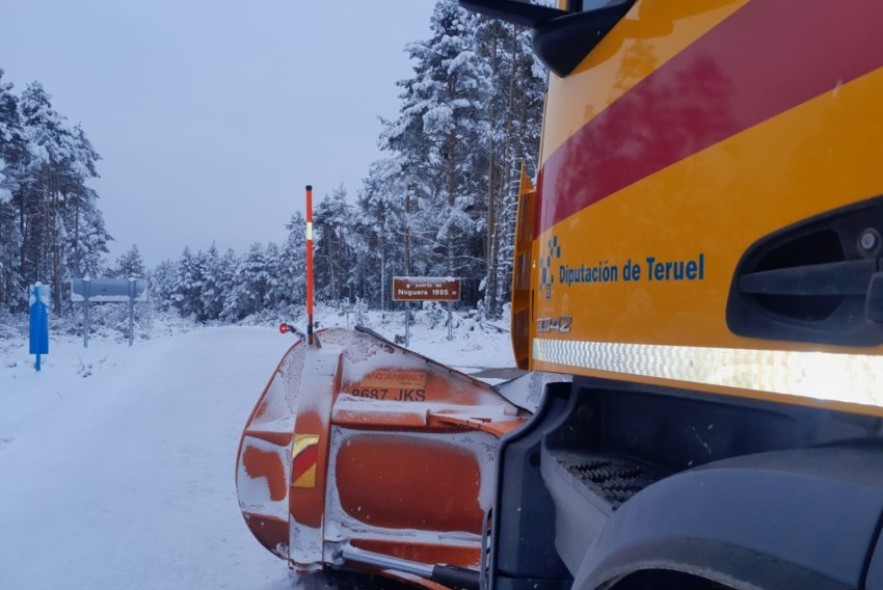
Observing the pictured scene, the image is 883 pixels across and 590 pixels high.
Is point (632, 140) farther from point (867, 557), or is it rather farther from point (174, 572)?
point (174, 572)

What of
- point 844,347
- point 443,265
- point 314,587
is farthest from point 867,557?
point 443,265

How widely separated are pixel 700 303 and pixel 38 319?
13.8 metres

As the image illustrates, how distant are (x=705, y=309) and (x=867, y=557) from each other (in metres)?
0.61

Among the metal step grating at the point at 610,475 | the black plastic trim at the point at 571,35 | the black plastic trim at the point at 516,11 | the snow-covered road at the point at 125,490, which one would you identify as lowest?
the snow-covered road at the point at 125,490

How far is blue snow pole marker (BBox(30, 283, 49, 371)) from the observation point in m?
13.0

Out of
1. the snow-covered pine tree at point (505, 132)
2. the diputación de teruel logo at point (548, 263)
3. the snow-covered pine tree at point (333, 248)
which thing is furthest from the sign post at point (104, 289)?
the snow-covered pine tree at point (333, 248)

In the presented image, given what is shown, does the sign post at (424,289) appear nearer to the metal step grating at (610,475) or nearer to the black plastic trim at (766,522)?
the metal step grating at (610,475)

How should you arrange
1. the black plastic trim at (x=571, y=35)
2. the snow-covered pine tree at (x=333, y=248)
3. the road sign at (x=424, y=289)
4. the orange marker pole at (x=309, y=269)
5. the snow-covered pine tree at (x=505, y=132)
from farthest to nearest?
the snow-covered pine tree at (x=333, y=248) → the snow-covered pine tree at (x=505, y=132) → the road sign at (x=424, y=289) → the orange marker pole at (x=309, y=269) → the black plastic trim at (x=571, y=35)

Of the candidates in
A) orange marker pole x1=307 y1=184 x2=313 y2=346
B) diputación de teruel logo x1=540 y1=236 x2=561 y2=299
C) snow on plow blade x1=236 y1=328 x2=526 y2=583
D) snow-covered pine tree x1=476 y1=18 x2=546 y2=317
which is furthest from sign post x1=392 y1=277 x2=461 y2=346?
diputación de teruel logo x1=540 y1=236 x2=561 y2=299

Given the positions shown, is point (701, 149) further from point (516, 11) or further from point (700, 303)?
point (516, 11)

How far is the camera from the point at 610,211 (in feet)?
5.90

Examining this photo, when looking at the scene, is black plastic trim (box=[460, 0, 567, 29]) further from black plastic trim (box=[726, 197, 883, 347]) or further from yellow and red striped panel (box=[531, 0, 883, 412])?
black plastic trim (box=[726, 197, 883, 347])

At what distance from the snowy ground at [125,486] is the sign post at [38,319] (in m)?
1.00

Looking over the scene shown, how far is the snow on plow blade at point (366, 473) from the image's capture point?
3.47m
